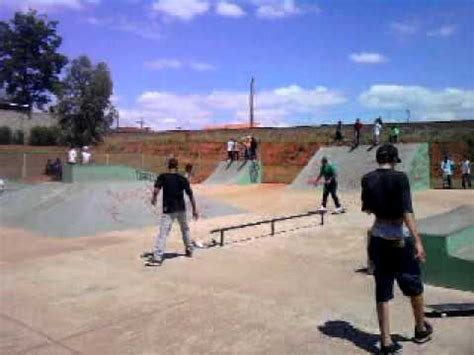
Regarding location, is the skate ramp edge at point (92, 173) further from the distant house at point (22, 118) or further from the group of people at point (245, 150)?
the distant house at point (22, 118)

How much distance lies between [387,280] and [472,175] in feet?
71.6

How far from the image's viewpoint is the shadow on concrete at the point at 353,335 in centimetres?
505

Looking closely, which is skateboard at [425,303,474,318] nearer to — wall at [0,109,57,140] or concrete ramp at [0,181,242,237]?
concrete ramp at [0,181,242,237]

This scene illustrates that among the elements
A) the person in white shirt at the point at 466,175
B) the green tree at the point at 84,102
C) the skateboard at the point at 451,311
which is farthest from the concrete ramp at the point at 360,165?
the green tree at the point at 84,102

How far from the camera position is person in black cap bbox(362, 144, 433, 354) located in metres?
4.82

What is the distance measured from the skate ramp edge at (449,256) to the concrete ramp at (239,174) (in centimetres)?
2189

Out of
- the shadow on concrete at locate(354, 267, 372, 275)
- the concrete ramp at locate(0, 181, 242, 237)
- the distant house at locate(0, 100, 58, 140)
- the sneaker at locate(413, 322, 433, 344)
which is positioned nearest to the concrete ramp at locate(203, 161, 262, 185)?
the concrete ramp at locate(0, 181, 242, 237)

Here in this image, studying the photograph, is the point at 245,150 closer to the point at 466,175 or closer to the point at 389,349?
the point at 466,175

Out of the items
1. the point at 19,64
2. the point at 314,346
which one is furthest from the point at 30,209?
the point at 19,64

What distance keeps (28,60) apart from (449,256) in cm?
5821

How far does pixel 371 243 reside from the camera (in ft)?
16.5

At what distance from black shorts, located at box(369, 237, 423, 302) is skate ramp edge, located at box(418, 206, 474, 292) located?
2186 millimetres

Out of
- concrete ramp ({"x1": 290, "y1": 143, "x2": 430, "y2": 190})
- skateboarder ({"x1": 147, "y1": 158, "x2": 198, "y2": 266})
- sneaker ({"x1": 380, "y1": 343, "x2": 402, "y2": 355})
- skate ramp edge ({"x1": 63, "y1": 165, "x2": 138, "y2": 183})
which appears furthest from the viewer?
concrete ramp ({"x1": 290, "y1": 143, "x2": 430, "y2": 190})

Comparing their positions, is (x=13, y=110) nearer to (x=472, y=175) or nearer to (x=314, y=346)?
(x=472, y=175)
